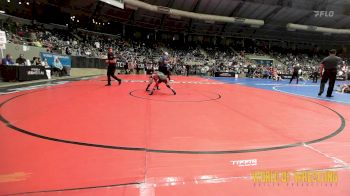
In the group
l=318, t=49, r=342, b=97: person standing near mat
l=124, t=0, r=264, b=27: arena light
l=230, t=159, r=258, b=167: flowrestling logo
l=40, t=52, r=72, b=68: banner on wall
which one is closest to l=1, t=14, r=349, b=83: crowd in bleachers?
l=40, t=52, r=72, b=68: banner on wall

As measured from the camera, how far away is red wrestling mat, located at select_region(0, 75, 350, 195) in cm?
285

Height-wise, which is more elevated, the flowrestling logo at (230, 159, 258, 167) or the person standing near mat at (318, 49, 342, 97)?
the person standing near mat at (318, 49, 342, 97)

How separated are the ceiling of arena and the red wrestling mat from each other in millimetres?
28059

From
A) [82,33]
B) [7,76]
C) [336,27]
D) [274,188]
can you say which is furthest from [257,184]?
[336,27]

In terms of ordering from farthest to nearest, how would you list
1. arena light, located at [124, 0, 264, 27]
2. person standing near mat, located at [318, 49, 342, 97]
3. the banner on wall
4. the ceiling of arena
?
arena light, located at [124, 0, 264, 27] → the ceiling of arena → the banner on wall → person standing near mat, located at [318, 49, 342, 97]

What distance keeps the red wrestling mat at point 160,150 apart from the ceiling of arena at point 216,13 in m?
28.1

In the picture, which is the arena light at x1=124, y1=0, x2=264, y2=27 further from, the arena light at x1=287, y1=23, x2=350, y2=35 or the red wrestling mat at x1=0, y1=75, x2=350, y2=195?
the red wrestling mat at x1=0, y1=75, x2=350, y2=195

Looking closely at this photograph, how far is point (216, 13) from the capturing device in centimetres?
4041

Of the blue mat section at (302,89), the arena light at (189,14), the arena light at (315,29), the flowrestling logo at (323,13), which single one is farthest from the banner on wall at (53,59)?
the flowrestling logo at (323,13)

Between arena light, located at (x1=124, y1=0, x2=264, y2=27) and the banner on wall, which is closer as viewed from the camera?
the banner on wall

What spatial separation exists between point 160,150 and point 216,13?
130ft

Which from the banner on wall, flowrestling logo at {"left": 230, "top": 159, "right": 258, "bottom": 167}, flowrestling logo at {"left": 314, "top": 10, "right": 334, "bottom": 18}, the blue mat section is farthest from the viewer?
flowrestling logo at {"left": 314, "top": 10, "right": 334, "bottom": 18}

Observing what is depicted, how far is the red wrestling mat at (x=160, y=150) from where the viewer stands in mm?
2850

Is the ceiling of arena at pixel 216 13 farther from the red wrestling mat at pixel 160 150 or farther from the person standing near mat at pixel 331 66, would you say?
the red wrestling mat at pixel 160 150
